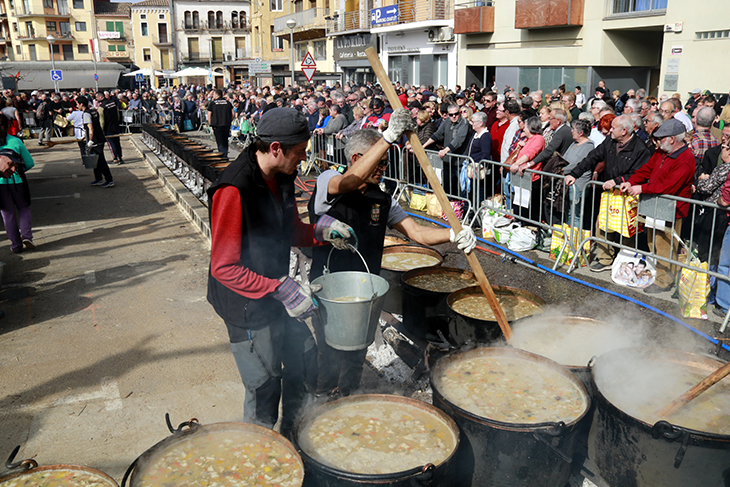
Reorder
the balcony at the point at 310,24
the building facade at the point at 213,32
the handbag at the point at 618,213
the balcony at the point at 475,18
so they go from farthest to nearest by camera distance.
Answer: the building facade at the point at 213,32
the balcony at the point at 310,24
the balcony at the point at 475,18
the handbag at the point at 618,213

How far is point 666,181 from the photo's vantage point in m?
6.54

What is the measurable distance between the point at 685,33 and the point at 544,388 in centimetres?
1868

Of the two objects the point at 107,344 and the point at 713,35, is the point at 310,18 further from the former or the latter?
the point at 107,344

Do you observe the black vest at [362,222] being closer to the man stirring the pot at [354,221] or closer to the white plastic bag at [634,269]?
the man stirring the pot at [354,221]

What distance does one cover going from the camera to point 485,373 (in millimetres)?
3561

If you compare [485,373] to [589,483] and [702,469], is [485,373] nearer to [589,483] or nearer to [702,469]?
[589,483]

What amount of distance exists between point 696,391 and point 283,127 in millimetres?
2462

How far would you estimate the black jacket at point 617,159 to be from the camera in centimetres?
718

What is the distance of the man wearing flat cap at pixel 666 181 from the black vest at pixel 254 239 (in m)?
4.83

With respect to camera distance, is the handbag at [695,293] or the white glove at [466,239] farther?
the handbag at [695,293]

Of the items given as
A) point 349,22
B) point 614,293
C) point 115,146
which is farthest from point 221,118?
point 349,22

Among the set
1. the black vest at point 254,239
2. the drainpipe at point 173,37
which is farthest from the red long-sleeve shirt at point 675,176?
the drainpipe at point 173,37

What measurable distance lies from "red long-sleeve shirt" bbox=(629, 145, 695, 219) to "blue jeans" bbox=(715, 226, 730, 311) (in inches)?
23.1

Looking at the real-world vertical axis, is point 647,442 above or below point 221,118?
below
